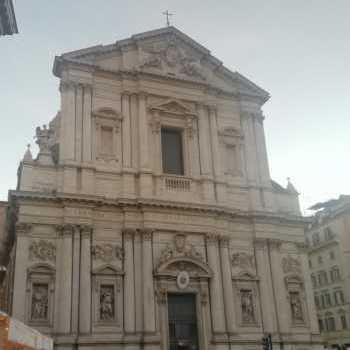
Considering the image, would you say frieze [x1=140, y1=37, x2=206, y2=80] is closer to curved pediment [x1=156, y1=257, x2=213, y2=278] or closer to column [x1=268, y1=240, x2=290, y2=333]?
column [x1=268, y1=240, x2=290, y2=333]

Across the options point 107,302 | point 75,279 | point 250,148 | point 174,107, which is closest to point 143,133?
point 174,107

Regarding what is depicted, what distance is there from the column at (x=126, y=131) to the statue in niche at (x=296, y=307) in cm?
827

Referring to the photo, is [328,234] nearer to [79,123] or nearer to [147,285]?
[147,285]

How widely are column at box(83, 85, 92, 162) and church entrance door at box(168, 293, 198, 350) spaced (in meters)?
6.00

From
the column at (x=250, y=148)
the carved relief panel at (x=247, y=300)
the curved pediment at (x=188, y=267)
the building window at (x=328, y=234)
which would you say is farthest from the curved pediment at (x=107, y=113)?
the building window at (x=328, y=234)

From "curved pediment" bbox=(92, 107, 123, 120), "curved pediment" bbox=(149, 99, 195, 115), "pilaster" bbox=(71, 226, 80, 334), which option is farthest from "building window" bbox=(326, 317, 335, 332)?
"pilaster" bbox=(71, 226, 80, 334)

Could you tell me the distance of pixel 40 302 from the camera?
1725cm

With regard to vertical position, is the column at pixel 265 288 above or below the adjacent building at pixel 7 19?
below

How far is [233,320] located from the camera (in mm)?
19297

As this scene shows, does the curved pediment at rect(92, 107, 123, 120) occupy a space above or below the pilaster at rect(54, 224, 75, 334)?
above

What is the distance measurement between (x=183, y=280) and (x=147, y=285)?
1445mm

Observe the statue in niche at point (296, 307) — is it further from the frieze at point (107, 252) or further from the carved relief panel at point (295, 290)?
the frieze at point (107, 252)

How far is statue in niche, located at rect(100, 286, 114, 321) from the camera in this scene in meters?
17.9

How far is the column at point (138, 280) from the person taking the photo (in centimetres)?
1806
